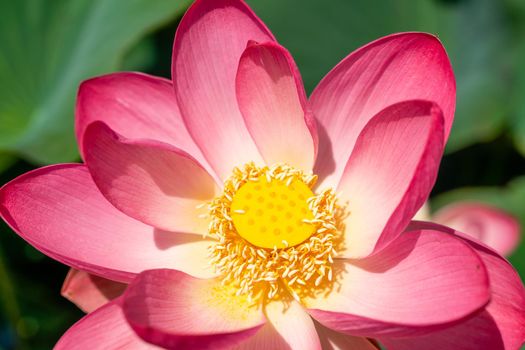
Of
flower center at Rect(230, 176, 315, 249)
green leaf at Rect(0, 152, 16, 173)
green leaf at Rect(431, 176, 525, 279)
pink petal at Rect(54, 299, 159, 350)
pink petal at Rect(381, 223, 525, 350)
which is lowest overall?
green leaf at Rect(431, 176, 525, 279)

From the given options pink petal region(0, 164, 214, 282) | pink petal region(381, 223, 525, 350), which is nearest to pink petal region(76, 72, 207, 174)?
pink petal region(0, 164, 214, 282)

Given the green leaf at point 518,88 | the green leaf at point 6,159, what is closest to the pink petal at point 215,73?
the green leaf at point 6,159

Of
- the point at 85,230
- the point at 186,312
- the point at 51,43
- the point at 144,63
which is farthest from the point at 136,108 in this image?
the point at 144,63

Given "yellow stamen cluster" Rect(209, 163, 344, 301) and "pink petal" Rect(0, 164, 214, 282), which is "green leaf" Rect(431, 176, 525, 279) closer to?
"yellow stamen cluster" Rect(209, 163, 344, 301)

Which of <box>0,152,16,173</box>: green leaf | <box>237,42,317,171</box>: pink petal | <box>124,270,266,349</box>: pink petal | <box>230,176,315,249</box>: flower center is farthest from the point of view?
<box>0,152,16,173</box>: green leaf

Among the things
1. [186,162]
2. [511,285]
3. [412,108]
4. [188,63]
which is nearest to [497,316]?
[511,285]

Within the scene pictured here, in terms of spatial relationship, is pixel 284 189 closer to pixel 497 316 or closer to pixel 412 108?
pixel 412 108
